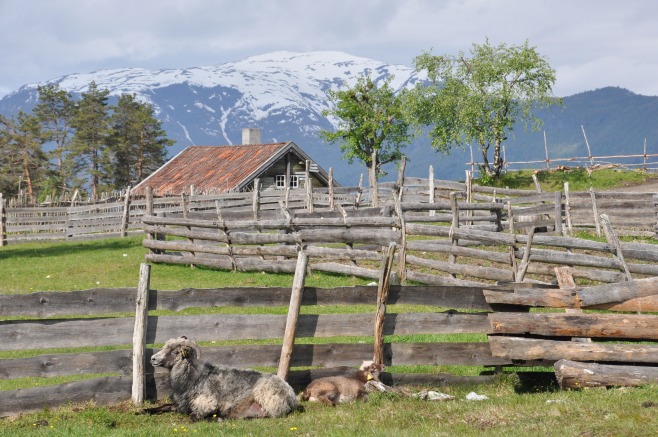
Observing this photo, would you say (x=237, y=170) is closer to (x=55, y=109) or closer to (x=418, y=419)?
(x=418, y=419)

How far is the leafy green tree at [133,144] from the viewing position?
81.4 meters

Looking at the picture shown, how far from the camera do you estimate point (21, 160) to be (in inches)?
2645

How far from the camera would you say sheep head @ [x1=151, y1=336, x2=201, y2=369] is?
8.56m

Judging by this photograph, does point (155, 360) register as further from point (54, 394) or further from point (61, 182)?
point (61, 182)

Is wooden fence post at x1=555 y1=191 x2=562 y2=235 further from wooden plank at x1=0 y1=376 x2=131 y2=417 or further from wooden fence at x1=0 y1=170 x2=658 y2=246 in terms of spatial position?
wooden plank at x1=0 y1=376 x2=131 y2=417

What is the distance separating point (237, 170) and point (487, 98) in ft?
69.0

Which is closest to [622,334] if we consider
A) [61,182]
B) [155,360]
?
[155,360]

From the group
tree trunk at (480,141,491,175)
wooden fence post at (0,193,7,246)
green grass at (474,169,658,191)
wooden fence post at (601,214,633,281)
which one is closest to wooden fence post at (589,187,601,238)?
wooden fence post at (601,214,633,281)

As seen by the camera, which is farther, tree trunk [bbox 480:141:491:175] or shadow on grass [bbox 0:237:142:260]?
tree trunk [bbox 480:141:491:175]

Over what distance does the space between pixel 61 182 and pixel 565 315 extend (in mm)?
68919

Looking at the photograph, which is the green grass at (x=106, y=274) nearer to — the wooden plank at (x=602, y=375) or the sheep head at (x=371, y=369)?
the sheep head at (x=371, y=369)

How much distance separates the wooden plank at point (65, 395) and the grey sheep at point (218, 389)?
79cm

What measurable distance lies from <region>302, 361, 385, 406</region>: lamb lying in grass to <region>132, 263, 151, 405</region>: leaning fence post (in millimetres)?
1975

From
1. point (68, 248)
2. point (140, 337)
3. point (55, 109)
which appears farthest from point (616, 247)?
point (55, 109)
